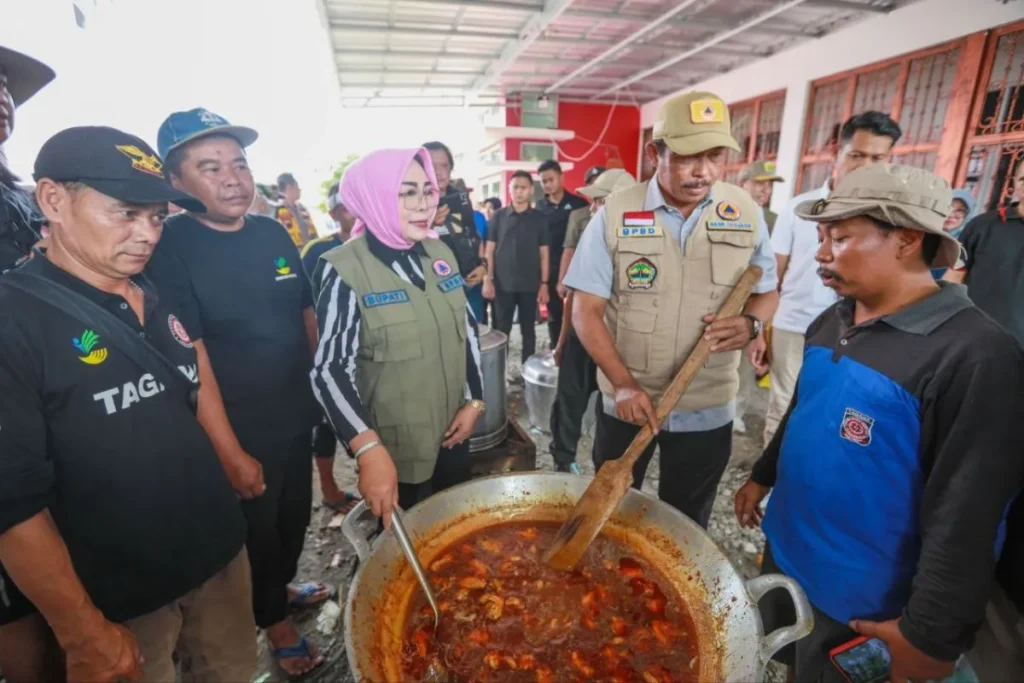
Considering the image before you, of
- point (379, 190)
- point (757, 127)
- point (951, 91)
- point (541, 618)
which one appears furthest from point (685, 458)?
point (757, 127)

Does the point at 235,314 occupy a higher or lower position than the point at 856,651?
higher

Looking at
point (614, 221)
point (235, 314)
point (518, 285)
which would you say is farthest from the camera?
point (518, 285)

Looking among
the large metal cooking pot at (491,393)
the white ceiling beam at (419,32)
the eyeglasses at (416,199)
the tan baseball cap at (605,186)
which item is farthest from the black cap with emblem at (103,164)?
the white ceiling beam at (419,32)

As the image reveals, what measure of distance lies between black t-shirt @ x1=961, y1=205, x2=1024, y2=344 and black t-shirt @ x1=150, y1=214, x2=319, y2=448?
4.04 meters

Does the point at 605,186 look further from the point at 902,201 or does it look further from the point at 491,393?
the point at 902,201

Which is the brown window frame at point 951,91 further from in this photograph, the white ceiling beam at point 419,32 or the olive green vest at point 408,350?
the white ceiling beam at point 419,32

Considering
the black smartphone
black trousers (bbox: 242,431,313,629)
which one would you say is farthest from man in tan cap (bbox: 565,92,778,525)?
black trousers (bbox: 242,431,313,629)

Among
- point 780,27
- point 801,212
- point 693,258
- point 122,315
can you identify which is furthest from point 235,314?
point 780,27

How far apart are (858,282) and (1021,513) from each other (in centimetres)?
74

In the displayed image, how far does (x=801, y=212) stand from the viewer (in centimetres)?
140

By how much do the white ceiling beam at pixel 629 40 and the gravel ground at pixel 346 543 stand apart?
513cm

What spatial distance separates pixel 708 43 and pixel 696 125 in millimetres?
6916

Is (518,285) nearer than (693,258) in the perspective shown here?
No

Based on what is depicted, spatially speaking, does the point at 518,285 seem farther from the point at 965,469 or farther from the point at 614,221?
the point at 965,469
